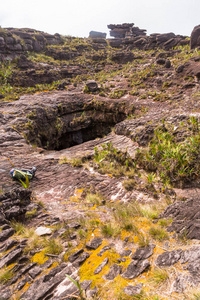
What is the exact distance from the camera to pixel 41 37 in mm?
43062

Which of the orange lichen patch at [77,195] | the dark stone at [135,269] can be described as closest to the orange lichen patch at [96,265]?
the dark stone at [135,269]

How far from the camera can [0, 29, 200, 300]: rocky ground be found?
8.61 feet

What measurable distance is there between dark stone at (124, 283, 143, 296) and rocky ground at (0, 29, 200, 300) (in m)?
0.02

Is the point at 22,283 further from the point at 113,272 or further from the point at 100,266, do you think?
the point at 113,272

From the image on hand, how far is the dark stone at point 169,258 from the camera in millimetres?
2654

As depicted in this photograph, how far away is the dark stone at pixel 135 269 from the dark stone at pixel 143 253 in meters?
0.12

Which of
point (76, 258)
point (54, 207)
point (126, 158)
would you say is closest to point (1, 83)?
point (126, 158)

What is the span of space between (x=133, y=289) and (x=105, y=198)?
4310 mm

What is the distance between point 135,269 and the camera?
271 centimetres

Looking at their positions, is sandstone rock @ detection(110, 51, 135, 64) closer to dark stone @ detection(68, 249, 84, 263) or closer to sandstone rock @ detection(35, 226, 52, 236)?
sandstone rock @ detection(35, 226, 52, 236)

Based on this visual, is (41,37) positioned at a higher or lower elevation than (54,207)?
higher

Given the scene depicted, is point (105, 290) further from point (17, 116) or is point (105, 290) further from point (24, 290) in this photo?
point (17, 116)

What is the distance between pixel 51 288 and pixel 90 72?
36.8 meters

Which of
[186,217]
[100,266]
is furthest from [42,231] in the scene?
[186,217]
